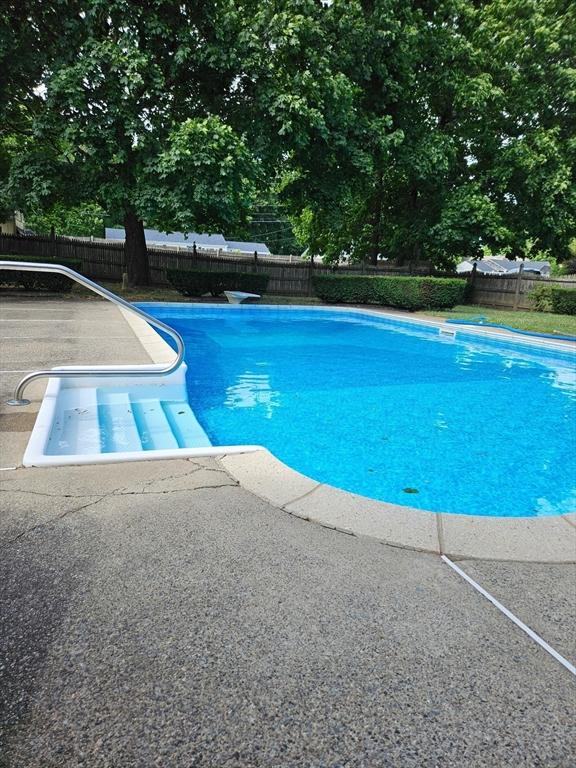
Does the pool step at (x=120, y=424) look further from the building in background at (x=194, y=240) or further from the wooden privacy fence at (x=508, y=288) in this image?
the building in background at (x=194, y=240)

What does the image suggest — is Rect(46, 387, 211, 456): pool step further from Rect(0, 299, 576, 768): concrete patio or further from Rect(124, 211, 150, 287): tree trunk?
Rect(124, 211, 150, 287): tree trunk

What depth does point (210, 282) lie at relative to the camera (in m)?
18.1

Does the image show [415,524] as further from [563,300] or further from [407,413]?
[563,300]

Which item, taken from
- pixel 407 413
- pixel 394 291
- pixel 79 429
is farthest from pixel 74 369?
pixel 394 291

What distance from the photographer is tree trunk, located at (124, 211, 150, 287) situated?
17.2m

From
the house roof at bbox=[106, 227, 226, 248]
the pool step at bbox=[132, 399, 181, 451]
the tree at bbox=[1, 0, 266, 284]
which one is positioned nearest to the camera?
the pool step at bbox=[132, 399, 181, 451]

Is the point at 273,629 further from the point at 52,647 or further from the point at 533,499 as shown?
the point at 533,499

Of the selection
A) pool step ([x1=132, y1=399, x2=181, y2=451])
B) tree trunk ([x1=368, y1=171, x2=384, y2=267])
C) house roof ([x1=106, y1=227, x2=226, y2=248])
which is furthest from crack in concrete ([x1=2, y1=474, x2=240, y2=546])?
house roof ([x1=106, y1=227, x2=226, y2=248])

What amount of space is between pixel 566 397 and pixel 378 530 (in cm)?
651

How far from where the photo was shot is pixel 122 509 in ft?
Answer: 8.24

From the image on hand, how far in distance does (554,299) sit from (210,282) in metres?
14.6

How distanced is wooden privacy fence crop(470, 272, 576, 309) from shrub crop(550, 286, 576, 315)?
2.58ft

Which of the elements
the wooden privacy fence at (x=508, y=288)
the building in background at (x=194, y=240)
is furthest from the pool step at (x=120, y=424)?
the building in background at (x=194, y=240)

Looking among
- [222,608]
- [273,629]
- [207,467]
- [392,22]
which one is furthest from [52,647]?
[392,22]
